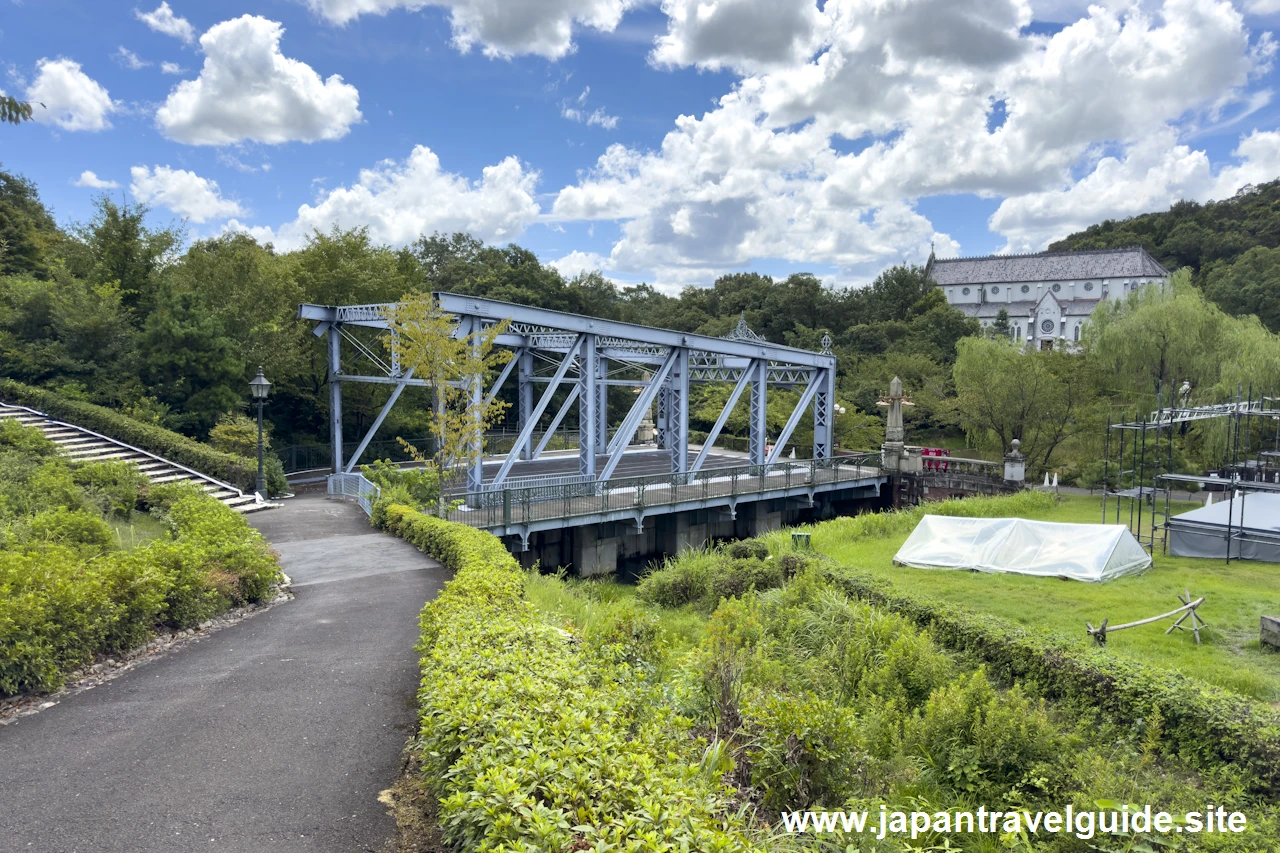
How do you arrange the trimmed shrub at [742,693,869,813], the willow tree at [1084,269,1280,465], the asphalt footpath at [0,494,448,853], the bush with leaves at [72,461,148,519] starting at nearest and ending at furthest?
1. the asphalt footpath at [0,494,448,853]
2. the trimmed shrub at [742,693,869,813]
3. the bush with leaves at [72,461,148,519]
4. the willow tree at [1084,269,1280,465]

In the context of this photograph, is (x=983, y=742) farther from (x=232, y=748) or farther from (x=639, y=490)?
(x=639, y=490)

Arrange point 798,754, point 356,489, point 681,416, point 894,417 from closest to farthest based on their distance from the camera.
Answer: point 798,754 < point 356,489 < point 681,416 < point 894,417

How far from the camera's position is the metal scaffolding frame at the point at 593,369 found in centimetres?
1942

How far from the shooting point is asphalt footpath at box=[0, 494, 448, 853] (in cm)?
446

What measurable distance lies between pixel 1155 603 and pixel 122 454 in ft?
74.4

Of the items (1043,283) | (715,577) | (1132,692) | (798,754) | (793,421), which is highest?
(1043,283)

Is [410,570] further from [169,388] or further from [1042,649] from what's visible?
[169,388]

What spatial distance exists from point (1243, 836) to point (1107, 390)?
2760 centimetres

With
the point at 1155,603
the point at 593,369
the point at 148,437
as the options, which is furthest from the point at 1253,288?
the point at 148,437

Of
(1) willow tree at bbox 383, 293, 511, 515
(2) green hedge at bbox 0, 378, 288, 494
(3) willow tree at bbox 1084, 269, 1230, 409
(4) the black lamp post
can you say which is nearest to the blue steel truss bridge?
(1) willow tree at bbox 383, 293, 511, 515

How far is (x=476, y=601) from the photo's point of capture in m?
7.43

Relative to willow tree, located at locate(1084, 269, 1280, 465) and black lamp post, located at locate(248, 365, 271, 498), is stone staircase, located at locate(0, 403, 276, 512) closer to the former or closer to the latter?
black lamp post, located at locate(248, 365, 271, 498)

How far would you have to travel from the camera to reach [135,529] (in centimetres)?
1261

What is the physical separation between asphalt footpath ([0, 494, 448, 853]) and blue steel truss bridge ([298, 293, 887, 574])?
8312 millimetres
